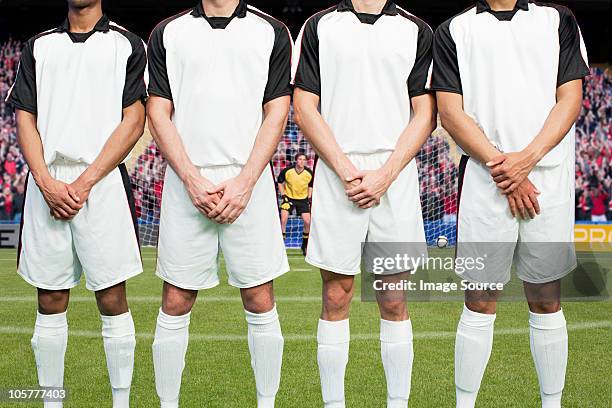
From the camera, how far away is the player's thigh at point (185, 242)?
11.0 ft

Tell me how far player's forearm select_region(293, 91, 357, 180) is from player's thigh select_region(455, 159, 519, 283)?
510 mm

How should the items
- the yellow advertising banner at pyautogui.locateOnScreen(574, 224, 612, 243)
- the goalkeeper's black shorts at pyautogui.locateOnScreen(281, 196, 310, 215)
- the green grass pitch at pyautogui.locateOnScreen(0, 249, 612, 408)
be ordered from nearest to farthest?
the green grass pitch at pyautogui.locateOnScreen(0, 249, 612, 408) < the goalkeeper's black shorts at pyautogui.locateOnScreen(281, 196, 310, 215) < the yellow advertising banner at pyautogui.locateOnScreen(574, 224, 612, 243)

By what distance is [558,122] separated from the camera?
3320 mm

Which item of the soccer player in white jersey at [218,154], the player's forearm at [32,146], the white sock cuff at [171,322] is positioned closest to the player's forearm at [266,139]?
the soccer player in white jersey at [218,154]

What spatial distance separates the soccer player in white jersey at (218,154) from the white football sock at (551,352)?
110cm

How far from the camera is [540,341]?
345 centimetres

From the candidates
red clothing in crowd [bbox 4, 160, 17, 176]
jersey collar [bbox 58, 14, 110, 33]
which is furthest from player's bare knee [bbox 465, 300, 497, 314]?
red clothing in crowd [bbox 4, 160, 17, 176]

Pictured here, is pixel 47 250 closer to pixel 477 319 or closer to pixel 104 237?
pixel 104 237

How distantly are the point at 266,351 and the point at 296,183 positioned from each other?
8.96 m

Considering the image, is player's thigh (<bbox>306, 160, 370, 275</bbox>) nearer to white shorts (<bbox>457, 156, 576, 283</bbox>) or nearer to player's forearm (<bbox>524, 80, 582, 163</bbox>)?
white shorts (<bbox>457, 156, 576, 283</bbox>)

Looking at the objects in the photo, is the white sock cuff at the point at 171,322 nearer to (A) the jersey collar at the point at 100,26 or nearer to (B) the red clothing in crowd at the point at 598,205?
(A) the jersey collar at the point at 100,26

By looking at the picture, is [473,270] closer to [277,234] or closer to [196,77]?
→ [277,234]

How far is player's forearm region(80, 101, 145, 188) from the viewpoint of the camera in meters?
3.42

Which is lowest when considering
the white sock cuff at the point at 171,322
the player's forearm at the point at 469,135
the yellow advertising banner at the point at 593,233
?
the yellow advertising banner at the point at 593,233
